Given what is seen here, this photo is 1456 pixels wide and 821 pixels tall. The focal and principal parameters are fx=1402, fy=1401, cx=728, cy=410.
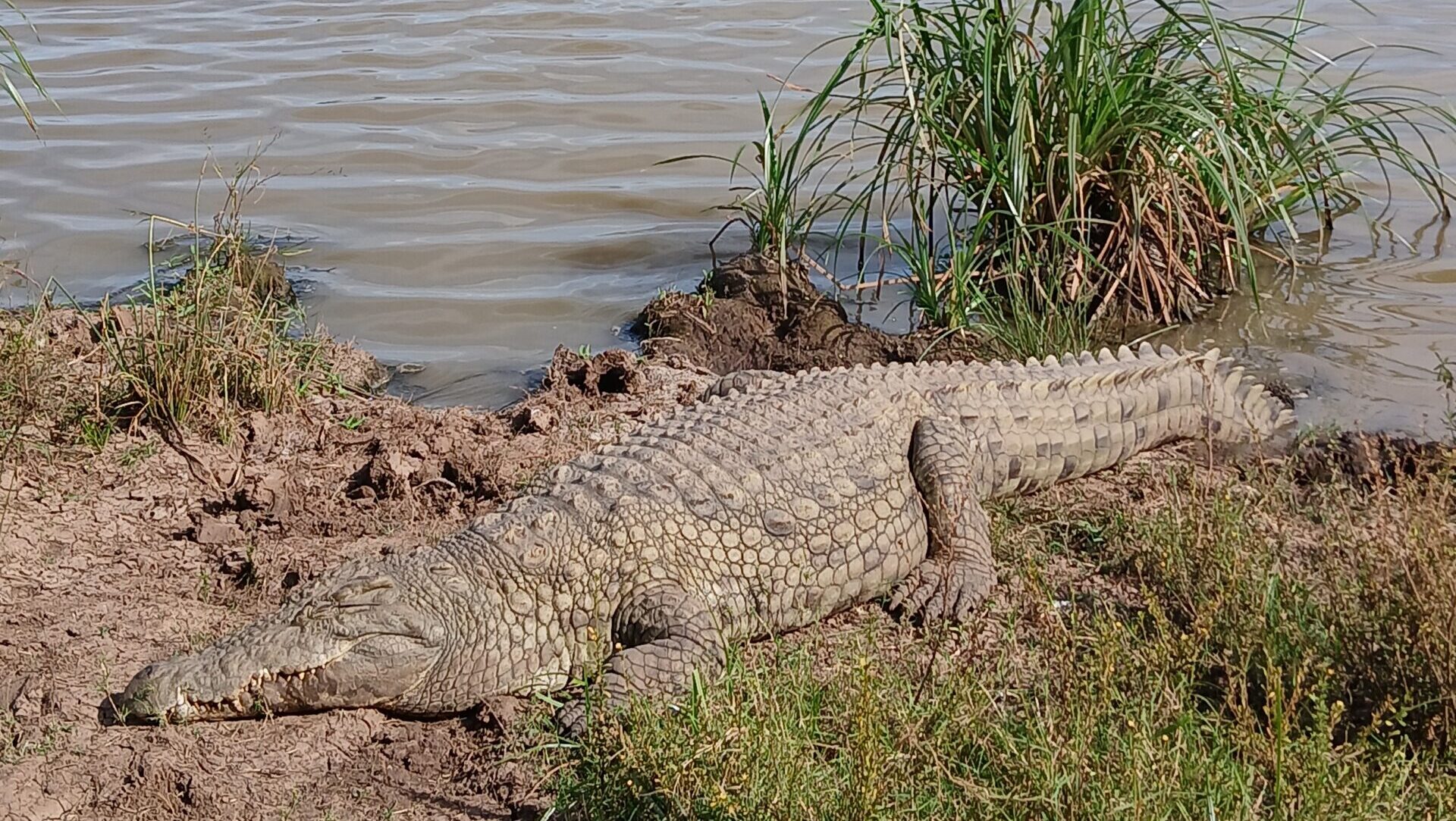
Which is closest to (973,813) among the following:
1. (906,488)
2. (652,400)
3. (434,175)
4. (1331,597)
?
(1331,597)

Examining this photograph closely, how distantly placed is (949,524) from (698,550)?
881 mm

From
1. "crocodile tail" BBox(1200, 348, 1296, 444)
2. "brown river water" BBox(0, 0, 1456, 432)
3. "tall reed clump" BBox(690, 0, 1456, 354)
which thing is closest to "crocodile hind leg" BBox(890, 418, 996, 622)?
"crocodile tail" BBox(1200, 348, 1296, 444)

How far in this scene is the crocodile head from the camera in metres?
3.74

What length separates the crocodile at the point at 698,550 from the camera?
12.6ft

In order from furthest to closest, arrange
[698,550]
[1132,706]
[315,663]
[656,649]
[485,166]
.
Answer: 1. [485,166]
2. [698,550]
3. [656,649]
4. [315,663]
5. [1132,706]

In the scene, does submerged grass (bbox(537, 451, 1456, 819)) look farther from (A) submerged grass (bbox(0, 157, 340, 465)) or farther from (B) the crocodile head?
(A) submerged grass (bbox(0, 157, 340, 465))

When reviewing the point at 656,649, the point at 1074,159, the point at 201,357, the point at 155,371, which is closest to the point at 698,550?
the point at 656,649

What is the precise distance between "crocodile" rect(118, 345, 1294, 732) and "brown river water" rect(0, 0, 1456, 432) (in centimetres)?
160

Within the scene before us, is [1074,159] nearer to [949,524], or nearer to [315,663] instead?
[949,524]

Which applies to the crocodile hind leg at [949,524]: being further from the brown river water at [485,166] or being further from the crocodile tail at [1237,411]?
the brown river water at [485,166]

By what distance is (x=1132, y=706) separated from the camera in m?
3.19

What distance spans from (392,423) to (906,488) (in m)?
2.17

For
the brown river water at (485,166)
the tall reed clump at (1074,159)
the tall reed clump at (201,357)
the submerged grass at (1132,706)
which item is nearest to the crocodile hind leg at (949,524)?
the submerged grass at (1132,706)

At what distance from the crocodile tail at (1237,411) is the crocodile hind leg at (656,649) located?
7.62ft
